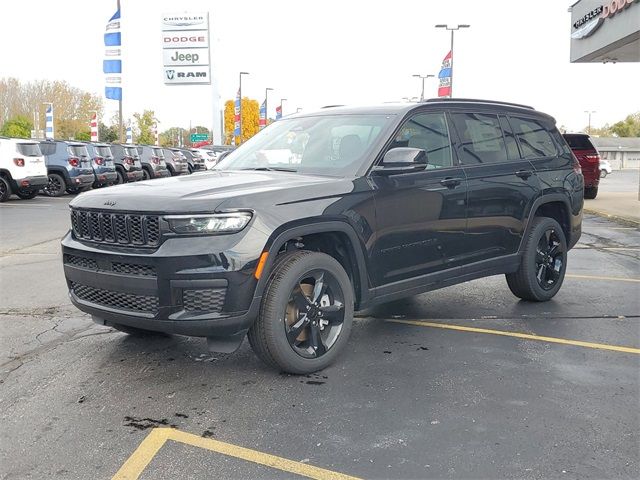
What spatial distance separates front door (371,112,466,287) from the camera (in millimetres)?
4723

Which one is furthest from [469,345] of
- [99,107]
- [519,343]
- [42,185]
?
[99,107]

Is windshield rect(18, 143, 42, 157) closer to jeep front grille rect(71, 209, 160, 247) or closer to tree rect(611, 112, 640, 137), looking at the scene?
jeep front grille rect(71, 209, 160, 247)

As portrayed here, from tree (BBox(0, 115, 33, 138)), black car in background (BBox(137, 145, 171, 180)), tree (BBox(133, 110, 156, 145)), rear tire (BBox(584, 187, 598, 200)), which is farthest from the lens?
tree (BBox(133, 110, 156, 145))

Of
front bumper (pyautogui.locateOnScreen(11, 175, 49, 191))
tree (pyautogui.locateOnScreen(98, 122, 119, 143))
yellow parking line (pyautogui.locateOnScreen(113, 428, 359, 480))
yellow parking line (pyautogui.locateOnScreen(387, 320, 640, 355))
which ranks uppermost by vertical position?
tree (pyautogui.locateOnScreen(98, 122, 119, 143))

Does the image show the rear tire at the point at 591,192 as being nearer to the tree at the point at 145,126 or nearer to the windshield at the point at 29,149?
the windshield at the point at 29,149

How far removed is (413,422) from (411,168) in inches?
73.9

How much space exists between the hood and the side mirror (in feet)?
1.14

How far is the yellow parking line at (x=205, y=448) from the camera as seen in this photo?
3055mm

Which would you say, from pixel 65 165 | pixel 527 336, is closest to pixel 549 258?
pixel 527 336

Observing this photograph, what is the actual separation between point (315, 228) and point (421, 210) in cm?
110

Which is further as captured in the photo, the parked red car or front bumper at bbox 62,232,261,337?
the parked red car

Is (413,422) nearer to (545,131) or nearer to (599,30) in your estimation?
(545,131)

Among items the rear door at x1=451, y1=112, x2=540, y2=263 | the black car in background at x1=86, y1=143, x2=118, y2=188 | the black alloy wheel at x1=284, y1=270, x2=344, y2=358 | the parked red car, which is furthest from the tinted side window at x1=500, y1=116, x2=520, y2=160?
the black car in background at x1=86, y1=143, x2=118, y2=188

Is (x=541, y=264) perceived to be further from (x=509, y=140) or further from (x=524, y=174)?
(x=509, y=140)
